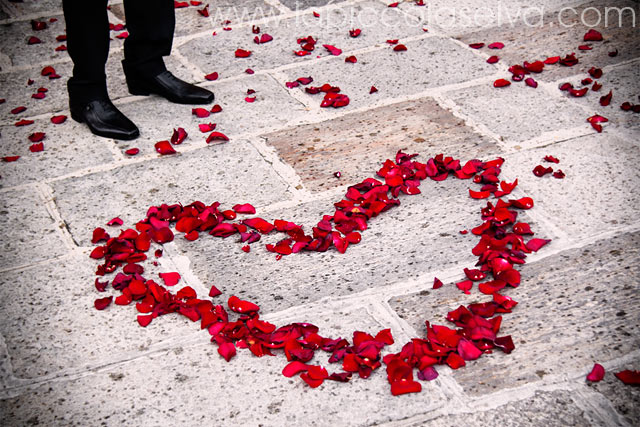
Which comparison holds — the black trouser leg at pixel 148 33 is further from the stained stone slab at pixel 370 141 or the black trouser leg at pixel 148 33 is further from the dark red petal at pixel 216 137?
the stained stone slab at pixel 370 141

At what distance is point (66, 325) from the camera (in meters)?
1.89

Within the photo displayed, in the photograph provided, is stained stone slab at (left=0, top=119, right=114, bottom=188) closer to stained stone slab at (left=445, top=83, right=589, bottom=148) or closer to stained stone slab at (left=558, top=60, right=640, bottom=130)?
stained stone slab at (left=445, top=83, right=589, bottom=148)

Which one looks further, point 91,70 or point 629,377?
point 91,70

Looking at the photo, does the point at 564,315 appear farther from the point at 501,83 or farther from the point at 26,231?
the point at 26,231

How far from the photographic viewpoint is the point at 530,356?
1680mm

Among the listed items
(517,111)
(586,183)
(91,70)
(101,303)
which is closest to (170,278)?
(101,303)

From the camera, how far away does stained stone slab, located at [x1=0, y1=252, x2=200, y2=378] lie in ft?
5.85

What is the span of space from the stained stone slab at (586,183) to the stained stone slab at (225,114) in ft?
3.32

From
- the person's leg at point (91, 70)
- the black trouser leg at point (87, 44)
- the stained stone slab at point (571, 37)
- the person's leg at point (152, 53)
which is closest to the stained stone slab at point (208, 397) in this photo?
the person's leg at point (91, 70)

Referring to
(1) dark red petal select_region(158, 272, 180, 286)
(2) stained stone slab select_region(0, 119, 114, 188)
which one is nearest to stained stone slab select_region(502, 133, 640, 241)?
(1) dark red petal select_region(158, 272, 180, 286)

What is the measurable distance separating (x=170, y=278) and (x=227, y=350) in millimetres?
386

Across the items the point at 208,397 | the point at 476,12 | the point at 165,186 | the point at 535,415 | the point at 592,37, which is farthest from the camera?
the point at 476,12

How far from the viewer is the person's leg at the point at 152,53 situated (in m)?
2.80

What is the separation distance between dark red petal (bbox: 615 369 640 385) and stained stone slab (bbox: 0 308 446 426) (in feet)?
1.37
